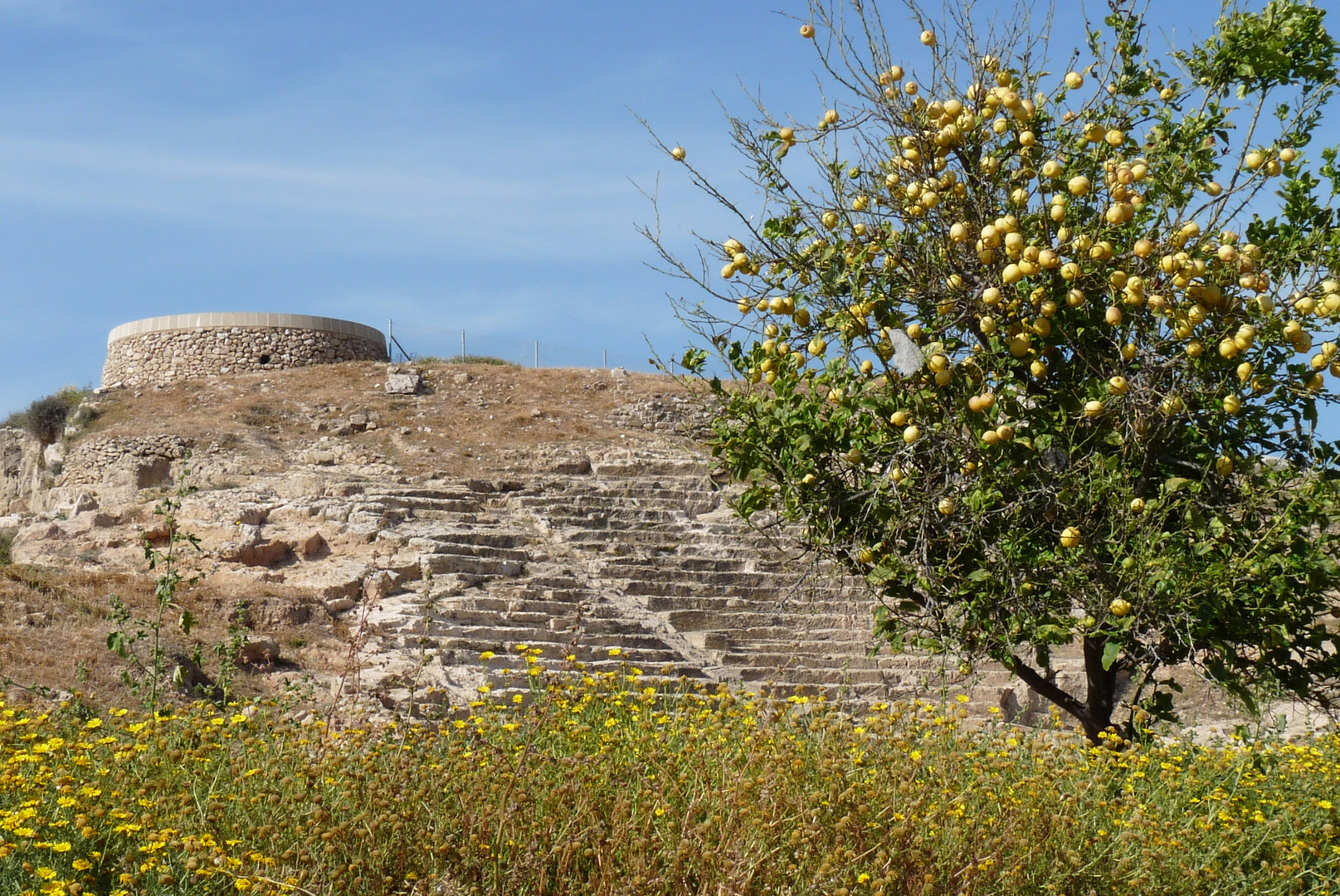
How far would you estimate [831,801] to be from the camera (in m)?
3.24

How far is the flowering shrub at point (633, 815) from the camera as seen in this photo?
9.85ft

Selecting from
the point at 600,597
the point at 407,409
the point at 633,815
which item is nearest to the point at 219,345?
the point at 407,409

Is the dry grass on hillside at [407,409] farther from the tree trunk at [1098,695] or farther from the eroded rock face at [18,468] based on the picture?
the tree trunk at [1098,695]

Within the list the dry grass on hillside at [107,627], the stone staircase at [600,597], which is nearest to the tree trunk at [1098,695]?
the stone staircase at [600,597]

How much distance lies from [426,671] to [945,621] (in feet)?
17.3

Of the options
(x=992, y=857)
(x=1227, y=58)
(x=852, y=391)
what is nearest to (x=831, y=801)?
(x=992, y=857)

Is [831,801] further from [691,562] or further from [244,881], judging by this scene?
Result: [691,562]

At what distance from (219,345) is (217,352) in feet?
0.64

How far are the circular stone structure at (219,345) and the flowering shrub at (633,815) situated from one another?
25.7 meters

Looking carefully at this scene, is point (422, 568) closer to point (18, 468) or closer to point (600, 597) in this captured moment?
point (600, 597)

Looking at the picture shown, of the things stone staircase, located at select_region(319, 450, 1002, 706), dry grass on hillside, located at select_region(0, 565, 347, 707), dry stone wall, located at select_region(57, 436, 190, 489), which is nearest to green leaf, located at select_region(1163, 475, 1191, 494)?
stone staircase, located at select_region(319, 450, 1002, 706)

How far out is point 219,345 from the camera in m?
28.7

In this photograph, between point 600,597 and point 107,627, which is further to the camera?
point 600,597

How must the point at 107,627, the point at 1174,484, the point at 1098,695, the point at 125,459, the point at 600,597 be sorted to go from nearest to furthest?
1. the point at 1174,484
2. the point at 1098,695
3. the point at 107,627
4. the point at 600,597
5. the point at 125,459
